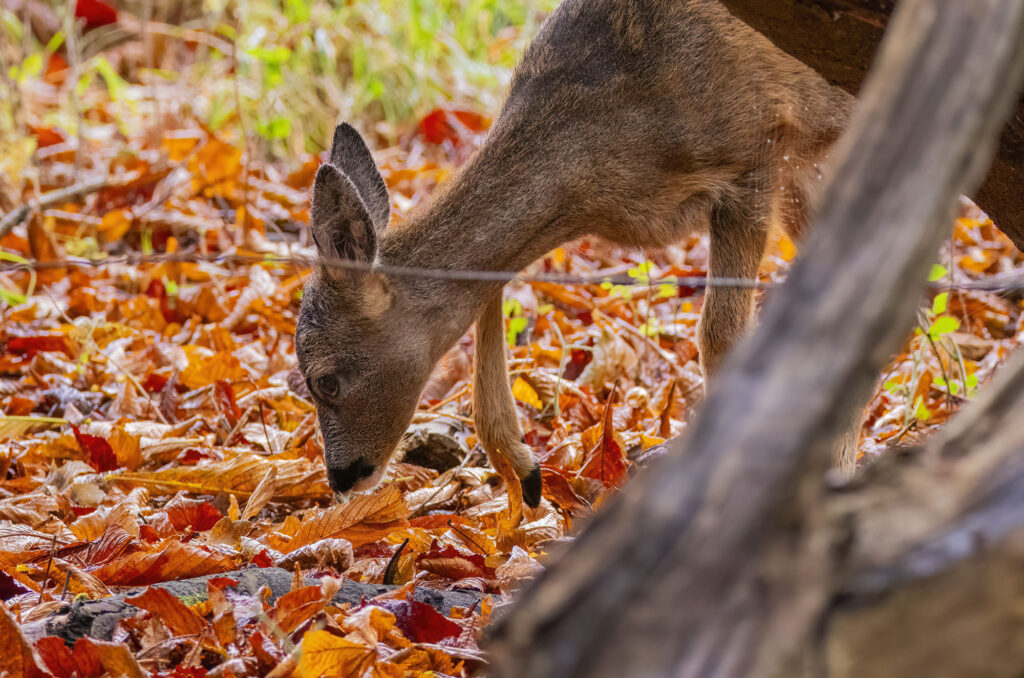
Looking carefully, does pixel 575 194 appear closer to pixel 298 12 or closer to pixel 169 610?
pixel 169 610

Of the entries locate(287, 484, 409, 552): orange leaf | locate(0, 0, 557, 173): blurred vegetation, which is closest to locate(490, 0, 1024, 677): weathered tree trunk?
locate(287, 484, 409, 552): orange leaf

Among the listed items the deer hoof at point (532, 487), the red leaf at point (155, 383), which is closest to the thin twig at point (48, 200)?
the red leaf at point (155, 383)

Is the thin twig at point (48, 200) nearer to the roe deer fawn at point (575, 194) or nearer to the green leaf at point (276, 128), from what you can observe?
the green leaf at point (276, 128)

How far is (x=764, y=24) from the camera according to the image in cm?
266

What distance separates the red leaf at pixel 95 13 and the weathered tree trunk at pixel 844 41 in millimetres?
11238

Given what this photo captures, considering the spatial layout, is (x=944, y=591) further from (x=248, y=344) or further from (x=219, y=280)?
(x=219, y=280)

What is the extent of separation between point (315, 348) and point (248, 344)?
5.01ft

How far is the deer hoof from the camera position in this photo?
3.80m

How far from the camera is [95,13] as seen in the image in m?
12.2

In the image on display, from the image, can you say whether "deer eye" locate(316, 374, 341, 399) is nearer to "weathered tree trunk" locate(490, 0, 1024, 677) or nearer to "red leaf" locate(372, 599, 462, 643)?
"red leaf" locate(372, 599, 462, 643)

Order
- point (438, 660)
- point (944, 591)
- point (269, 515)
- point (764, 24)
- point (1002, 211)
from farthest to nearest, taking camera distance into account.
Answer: point (269, 515)
point (1002, 211)
point (764, 24)
point (438, 660)
point (944, 591)

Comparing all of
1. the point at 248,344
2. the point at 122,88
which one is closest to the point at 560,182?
the point at 248,344

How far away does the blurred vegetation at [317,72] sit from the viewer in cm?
859

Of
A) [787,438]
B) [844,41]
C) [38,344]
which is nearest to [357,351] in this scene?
[38,344]
